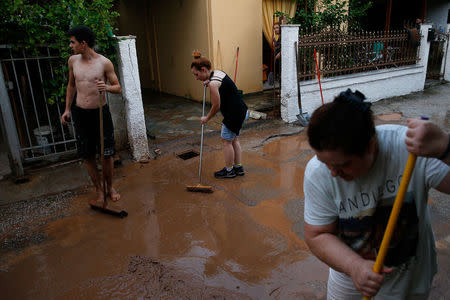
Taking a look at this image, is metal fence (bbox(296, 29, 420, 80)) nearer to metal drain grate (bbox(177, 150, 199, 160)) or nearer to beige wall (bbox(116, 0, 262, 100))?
beige wall (bbox(116, 0, 262, 100))

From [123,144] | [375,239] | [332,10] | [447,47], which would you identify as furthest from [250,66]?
[375,239]

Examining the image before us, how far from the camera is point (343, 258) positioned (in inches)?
54.2

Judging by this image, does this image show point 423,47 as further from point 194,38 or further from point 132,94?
point 132,94

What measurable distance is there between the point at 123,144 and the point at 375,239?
4.89 meters

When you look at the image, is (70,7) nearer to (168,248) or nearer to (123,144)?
(123,144)

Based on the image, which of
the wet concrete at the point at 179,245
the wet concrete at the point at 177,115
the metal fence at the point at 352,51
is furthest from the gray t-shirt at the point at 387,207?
the metal fence at the point at 352,51

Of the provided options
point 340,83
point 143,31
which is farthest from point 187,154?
point 143,31

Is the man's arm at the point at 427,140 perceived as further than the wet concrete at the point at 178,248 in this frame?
No

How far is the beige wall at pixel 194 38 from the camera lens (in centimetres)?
861

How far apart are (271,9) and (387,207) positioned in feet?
31.1

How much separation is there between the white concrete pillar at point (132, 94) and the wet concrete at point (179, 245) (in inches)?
23.7

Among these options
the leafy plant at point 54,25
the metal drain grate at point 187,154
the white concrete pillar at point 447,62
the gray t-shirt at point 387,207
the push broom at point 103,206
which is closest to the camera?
the gray t-shirt at point 387,207

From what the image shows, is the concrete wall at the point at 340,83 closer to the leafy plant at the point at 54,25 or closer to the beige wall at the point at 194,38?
the beige wall at the point at 194,38

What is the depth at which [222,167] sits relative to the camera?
526 cm
